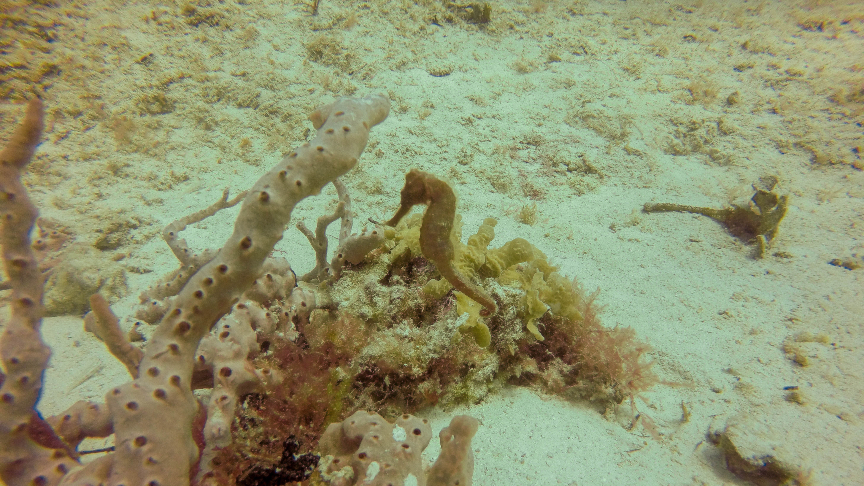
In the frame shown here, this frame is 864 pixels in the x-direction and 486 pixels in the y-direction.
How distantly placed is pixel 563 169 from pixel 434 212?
11.9 feet

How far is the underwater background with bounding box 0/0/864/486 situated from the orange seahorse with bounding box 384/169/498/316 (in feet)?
3.86

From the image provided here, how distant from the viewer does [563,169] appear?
194 inches

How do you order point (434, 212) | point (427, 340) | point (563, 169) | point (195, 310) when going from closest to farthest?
point (195, 310), point (434, 212), point (427, 340), point (563, 169)

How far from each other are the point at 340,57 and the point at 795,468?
7.45 metres

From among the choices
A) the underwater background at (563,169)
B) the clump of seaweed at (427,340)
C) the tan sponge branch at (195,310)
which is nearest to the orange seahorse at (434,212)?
the clump of seaweed at (427,340)

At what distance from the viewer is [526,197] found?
4.59 meters

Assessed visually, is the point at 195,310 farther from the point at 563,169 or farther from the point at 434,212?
the point at 563,169

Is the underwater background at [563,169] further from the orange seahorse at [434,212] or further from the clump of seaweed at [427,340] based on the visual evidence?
the orange seahorse at [434,212]

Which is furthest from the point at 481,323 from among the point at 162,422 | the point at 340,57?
the point at 340,57

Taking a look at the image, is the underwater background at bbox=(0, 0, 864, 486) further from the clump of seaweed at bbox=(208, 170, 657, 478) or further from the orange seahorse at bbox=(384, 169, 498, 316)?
the orange seahorse at bbox=(384, 169, 498, 316)

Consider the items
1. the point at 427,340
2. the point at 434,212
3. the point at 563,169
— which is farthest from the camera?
the point at 563,169

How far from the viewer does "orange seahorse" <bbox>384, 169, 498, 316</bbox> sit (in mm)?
1952

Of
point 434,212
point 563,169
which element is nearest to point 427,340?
point 434,212

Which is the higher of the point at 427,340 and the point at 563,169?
the point at 563,169
